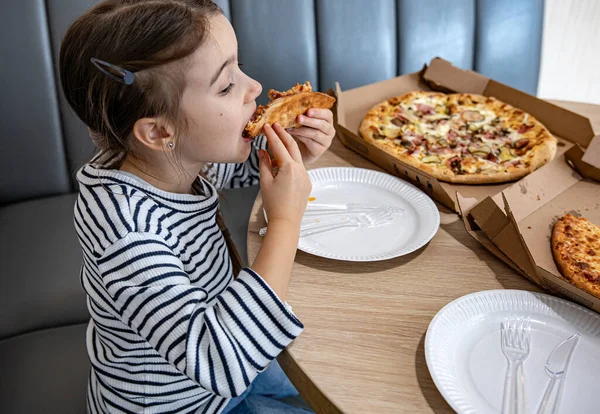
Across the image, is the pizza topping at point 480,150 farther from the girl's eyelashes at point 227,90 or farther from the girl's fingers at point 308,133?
the girl's eyelashes at point 227,90

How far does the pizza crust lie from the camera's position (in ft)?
4.55

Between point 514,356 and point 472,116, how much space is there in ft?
3.16

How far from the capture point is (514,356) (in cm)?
84

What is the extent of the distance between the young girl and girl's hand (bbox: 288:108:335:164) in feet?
0.50

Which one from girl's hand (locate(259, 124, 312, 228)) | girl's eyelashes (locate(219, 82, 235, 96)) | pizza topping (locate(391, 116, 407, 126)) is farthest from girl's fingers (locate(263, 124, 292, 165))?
pizza topping (locate(391, 116, 407, 126))

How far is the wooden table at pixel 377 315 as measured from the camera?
0.80 m

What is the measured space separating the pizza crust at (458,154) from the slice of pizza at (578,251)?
27cm

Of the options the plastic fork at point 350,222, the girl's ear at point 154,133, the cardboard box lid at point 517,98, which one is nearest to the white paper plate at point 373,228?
the plastic fork at point 350,222

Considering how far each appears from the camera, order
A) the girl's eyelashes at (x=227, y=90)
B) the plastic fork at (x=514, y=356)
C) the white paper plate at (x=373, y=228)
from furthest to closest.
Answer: the white paper plate at (x=373, y=228) < the girl's eyelashes at (x=227, y=90) < the plastic fork at (x=514, y=356)

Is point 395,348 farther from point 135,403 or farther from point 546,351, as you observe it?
point 135,403

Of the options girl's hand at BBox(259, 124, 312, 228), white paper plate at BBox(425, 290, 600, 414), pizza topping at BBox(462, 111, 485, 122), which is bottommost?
white paper plate at BBox(425, 290, 600, 414)

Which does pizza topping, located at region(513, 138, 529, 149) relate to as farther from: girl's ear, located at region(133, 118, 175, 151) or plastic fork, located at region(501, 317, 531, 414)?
girl's ear, located at region(133, 118, 175, 151)

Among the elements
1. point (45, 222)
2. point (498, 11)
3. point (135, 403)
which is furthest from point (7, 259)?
point (498, 11)

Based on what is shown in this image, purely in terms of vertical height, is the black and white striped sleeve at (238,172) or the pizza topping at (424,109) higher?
the pizza topping at (424,109)
